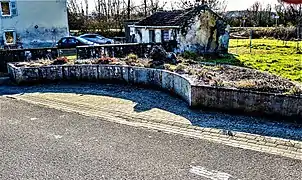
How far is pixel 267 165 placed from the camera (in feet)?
19.2

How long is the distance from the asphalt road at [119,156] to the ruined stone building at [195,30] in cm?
1379

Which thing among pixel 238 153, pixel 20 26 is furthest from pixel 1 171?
pixel 20 26

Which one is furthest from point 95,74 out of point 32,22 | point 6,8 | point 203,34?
point 6,8

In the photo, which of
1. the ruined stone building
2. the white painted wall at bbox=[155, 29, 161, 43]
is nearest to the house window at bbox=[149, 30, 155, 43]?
the ruined stone building

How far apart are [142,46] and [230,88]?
34.9 ft

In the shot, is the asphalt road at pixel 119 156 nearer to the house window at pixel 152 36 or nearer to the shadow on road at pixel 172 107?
the shadow on road at pixel 172 107

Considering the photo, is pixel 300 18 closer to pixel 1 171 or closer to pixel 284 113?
pixel 284 113

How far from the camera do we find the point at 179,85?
10766 mm

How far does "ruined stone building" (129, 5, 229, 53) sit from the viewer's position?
2119 centimetres

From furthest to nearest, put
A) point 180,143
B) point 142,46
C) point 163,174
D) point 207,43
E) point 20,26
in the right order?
point 20,26
point 207,43
point 142,46
point 180,143
point 163,174

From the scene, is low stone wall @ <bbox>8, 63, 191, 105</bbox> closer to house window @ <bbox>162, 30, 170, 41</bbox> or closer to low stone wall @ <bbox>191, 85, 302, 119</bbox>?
low stone wall @ <bbox>191, 85, 302, 119</bbox>

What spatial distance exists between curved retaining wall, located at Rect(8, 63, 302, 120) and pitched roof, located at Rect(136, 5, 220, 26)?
8955 millimetres

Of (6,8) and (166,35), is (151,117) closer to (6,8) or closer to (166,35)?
(166,35)

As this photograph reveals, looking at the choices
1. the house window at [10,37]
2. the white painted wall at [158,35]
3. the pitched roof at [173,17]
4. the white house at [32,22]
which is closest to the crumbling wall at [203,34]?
the pitched roof at [173,17]
